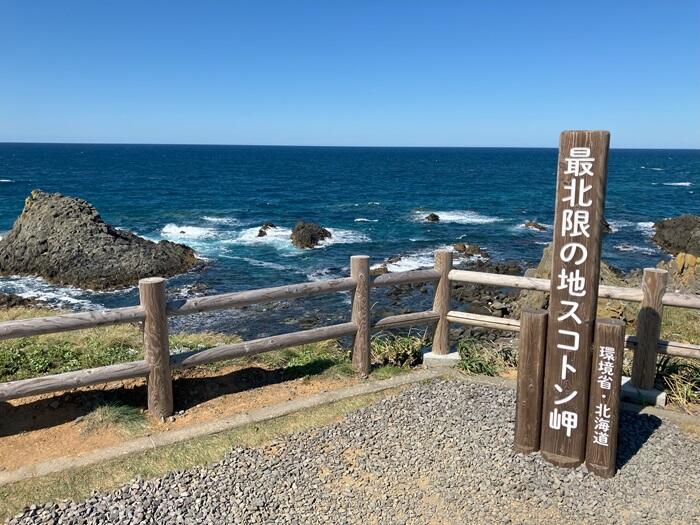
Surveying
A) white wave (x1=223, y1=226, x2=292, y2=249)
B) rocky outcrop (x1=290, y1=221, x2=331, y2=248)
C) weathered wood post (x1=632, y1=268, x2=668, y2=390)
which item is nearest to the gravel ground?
weathered wood post (x1=632, y1=268, x2=668, y2=390)

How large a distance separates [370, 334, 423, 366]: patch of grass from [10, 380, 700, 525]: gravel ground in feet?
5.82

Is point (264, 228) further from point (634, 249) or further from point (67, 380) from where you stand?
point (67, 380)

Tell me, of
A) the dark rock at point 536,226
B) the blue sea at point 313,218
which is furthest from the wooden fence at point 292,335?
the dark rock at point 536,226

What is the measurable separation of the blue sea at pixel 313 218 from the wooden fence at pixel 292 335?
9286mm

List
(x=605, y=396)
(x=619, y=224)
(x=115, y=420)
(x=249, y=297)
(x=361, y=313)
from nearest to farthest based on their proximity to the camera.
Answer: (x=605, y=396) < (x=115, y=420) < (x=249, y=297) < (x=361, y=313) < (x=619, y=224)

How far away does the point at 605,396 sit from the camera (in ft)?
15.9

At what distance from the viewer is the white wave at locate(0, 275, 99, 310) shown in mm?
19484

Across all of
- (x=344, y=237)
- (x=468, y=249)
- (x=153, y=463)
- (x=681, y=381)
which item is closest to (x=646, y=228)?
(x=468, y=249)

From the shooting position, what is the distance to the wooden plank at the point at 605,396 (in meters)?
4.77

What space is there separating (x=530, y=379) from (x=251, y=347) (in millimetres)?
2998

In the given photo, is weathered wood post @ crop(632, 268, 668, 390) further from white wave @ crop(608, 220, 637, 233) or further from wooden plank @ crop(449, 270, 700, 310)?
white wave @ crop(608, 220, 637, 233)

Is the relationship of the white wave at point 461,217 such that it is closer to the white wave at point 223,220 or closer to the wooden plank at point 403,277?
the white wave at point 223,220

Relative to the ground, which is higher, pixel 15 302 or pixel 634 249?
pixel 634 249

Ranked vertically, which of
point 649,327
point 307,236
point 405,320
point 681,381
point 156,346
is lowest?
point 307,236
